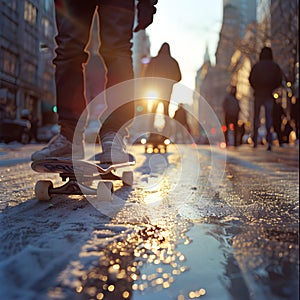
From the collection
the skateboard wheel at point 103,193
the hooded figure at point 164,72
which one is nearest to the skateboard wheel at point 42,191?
the skateboard wheel at point 103,193

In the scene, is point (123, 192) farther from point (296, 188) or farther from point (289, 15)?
point (289, 15)

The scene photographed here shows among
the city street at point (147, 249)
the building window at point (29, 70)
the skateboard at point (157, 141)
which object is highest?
the building window at point (29, 70)

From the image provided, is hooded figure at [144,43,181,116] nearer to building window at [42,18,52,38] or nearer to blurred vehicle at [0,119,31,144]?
building window at [42,18,52,38]

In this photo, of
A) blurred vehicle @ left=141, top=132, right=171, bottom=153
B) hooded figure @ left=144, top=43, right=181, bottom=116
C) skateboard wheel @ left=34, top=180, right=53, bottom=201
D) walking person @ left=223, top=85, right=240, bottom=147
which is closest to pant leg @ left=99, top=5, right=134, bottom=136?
skateboard wheel @ left=34, top=180, right=53, bottom=201

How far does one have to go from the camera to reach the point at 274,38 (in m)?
19.7

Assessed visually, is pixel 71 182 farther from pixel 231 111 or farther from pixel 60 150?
pixel 231 111

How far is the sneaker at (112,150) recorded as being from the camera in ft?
6.07

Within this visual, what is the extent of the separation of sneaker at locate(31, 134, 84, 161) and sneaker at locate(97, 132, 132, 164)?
114mm

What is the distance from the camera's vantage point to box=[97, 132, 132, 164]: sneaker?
6.07ft

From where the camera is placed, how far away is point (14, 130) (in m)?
12.3

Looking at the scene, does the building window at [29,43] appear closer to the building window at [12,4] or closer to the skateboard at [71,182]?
the building window at [12,4]

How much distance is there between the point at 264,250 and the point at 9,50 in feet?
4.56

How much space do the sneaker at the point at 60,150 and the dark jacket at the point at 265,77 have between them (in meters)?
6.81

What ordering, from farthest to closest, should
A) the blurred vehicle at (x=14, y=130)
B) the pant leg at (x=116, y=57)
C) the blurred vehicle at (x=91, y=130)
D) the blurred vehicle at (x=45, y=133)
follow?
1. the blurred vehicle at (x=45, y=133)
2. the blurred vehicle at (x=91, y=130)
3. the blurred vehicle at (x=14, y=130)
4. the pant leg at (x=116, y=57)
